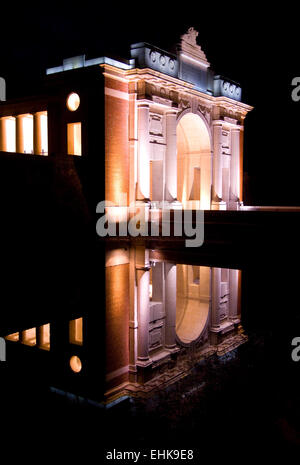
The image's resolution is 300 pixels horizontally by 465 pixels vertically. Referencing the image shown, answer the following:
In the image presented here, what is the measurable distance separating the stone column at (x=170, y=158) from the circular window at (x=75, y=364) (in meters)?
17.8

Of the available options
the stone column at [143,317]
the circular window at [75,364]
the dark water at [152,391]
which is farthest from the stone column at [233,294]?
the circular window at [75,364]

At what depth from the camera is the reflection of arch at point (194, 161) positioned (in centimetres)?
2639

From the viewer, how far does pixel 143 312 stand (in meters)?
7.13

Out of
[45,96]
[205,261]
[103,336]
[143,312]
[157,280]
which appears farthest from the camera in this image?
[45,96]

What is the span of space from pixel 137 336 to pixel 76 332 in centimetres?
88

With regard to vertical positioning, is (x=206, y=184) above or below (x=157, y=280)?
above

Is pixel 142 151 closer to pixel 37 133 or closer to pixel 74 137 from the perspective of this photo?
pixel 74 137

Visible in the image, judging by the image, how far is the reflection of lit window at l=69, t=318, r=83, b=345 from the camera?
223 inches

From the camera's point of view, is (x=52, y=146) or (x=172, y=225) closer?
(x=172, y=225)

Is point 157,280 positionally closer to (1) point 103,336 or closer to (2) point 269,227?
(1) point 103,336

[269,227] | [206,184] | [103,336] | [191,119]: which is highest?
[191,119]

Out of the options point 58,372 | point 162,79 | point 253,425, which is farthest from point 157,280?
point 162,79

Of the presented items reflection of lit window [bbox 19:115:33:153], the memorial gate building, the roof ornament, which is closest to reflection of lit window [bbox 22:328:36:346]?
the memorial gate building
